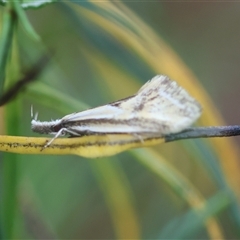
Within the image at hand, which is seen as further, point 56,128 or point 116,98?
point 116,98

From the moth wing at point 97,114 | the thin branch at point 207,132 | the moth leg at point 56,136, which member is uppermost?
the moth wing at point 97,114

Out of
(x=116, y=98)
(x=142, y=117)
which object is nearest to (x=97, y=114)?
(x=142, y=117)

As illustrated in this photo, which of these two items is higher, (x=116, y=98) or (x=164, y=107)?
(x=116, y=98)

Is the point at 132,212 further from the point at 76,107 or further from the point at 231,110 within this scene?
the point at 231,110

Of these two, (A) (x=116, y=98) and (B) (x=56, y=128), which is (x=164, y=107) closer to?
(B) (x=56, y=128)

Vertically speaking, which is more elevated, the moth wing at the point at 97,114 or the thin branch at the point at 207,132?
the moth wing at the point at 97,114

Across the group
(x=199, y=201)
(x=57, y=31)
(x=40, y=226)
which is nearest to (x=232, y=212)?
(x=199, y=201)
